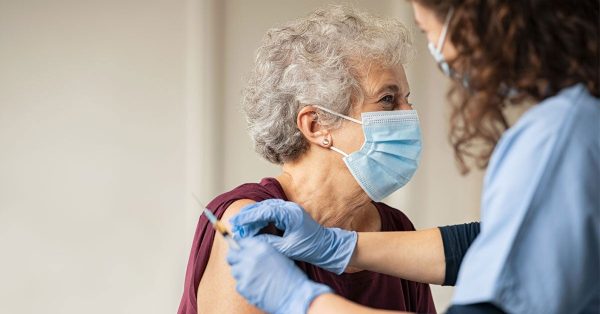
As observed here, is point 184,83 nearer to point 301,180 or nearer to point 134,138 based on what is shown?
point 134,138

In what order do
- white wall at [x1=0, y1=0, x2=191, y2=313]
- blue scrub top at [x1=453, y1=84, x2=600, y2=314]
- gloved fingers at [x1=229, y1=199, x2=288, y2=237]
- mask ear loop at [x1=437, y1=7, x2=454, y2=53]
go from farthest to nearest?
white wall at [x1=0, y1=0, x2=191, y2=313] < gloved fingers at [x1=229, y1=199, x2=288, y2=237] < mask ear loop at [x1=437, y1=7, x2=454, y2=53] < blue scrub top at [x1=453, y1=84, x2=600, y2=314]

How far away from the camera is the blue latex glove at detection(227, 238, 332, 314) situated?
137cm

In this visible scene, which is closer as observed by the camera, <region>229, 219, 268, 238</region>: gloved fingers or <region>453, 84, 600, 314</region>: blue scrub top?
<region>453, 84, 600, 314</region>: blue scrub top

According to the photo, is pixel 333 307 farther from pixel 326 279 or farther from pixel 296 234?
pixel 326 279

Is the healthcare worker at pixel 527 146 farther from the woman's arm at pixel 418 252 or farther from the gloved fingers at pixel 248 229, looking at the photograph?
the woman's arm at pixel 418 252

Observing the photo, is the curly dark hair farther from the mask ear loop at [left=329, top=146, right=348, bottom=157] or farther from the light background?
the light background

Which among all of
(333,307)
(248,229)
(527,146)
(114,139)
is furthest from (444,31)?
(114,139)

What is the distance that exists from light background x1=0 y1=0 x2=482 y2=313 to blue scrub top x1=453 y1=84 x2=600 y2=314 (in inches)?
81.1

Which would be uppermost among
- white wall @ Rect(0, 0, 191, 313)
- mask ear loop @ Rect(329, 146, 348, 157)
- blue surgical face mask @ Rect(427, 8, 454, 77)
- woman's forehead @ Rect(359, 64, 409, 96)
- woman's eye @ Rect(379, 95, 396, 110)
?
blue surgical face mask @ Rect(427, 8, 454, 77)

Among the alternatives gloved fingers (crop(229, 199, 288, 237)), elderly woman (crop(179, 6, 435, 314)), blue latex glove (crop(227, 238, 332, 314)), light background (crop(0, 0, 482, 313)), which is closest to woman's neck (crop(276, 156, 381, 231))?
elderly woman (crop(179, 6, 435, 314))

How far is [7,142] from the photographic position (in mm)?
3131

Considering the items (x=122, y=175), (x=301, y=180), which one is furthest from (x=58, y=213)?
(x=301, y=180)

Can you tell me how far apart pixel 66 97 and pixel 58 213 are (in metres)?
0.45

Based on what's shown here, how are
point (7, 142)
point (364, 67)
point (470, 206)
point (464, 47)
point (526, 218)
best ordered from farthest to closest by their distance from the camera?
point (470, 206) → point (7, 142) → point (364, 67) → point (464, 47) → point (526, 218)
